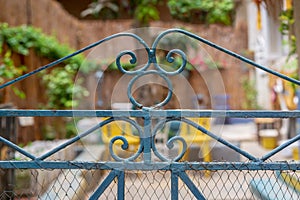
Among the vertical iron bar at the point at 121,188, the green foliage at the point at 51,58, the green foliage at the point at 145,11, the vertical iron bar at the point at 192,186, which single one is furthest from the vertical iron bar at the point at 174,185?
the green foliage at the point at 145,11

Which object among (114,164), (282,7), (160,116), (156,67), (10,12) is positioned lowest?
(114,164)

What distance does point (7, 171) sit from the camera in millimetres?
2586

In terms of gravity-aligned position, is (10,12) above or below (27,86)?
above

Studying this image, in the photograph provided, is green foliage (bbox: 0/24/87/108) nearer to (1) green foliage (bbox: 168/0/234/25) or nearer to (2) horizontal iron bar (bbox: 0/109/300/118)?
(1) green foliage (bbox: 168/0/234/25)

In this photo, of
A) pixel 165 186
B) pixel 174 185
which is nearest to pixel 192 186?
pixel 174 185

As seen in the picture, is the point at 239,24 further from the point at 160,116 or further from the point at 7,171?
the point at 160,116

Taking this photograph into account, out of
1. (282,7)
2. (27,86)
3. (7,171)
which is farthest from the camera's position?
(27,86)

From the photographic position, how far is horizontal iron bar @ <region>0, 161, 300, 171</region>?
3.98ft

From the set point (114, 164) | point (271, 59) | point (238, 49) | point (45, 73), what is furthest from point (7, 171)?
point (238, 49)

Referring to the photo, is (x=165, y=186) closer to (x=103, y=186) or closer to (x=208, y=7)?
(x=103, y=186)

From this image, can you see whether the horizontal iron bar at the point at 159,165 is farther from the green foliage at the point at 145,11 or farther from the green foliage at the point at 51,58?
the green foliage at the point at 145,11

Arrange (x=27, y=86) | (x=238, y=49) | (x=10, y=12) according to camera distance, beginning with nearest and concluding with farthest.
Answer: (x=10, y=12)
(x=27, y=86)
(x=238, y=49)

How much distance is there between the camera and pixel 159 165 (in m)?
1.23

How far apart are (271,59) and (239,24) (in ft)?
7.48
